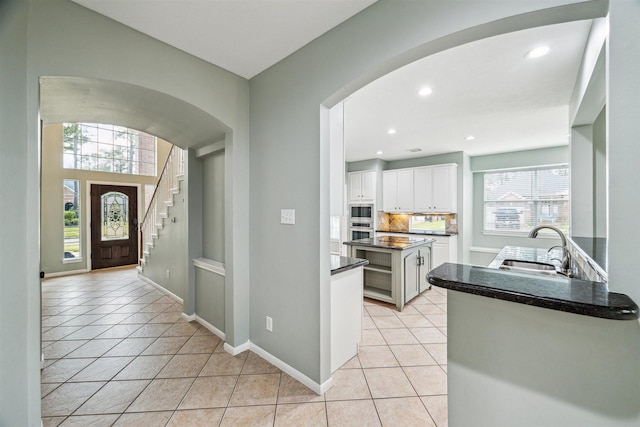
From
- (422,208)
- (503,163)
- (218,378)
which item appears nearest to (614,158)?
(218,378)

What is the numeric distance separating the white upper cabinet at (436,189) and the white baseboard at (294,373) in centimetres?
462

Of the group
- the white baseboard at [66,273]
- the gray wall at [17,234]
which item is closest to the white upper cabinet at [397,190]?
the gray wall at [17,234]

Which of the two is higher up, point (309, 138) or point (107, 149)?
point (107, 149)

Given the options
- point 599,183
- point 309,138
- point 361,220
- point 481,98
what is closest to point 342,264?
point 309,138

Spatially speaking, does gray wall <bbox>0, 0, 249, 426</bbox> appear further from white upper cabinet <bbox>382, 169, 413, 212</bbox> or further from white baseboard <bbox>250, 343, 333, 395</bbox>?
white upper cabinet <bbox>382, 169, 413, 212</bbox>

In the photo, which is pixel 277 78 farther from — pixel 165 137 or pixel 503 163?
pixel 503 163

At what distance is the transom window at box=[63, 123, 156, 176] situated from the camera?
5616 mm

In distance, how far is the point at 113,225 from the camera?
6.20 m

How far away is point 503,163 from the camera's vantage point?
5.52m

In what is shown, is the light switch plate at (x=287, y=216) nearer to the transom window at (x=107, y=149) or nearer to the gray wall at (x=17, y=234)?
the gray wall at (x=17, y=234)

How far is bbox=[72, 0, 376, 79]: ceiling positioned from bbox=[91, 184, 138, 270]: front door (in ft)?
18.4

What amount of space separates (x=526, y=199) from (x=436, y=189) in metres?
1.80

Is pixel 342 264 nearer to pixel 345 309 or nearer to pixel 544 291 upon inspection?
pixel 345 309

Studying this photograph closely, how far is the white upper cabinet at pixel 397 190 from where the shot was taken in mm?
6035
